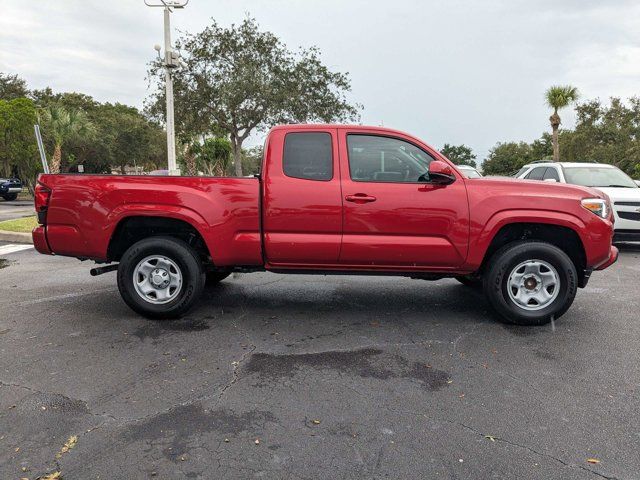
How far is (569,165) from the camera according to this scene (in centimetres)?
1020

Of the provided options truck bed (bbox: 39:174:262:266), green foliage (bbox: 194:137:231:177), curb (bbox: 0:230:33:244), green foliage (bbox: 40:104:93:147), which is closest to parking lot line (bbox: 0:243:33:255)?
curb (bbox: 0:230:33:244)

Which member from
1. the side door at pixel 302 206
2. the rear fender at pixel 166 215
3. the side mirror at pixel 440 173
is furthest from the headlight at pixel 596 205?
the rear fender at pixel 166 215

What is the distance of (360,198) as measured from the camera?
461 cm

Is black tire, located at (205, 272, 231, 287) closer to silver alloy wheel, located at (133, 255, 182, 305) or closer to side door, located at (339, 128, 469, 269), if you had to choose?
silver alloy wheel, located at (133, 255, 182, 305)

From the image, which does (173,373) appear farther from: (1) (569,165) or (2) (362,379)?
(1) (569,165)

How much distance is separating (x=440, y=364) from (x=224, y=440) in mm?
1887

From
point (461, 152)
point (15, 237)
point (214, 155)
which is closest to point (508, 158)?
point (461, 152)

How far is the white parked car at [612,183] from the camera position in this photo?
29.8 ft

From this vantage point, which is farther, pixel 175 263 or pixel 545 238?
pixel 545 238

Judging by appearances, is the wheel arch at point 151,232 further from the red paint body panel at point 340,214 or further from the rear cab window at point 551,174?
the rear cab window at point 551,174

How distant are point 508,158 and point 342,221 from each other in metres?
84.1

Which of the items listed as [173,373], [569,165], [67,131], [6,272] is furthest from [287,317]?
[67,131]

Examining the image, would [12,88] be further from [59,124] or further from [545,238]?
[545,238]

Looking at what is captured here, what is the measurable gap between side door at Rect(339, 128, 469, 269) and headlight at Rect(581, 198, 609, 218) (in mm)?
1192
